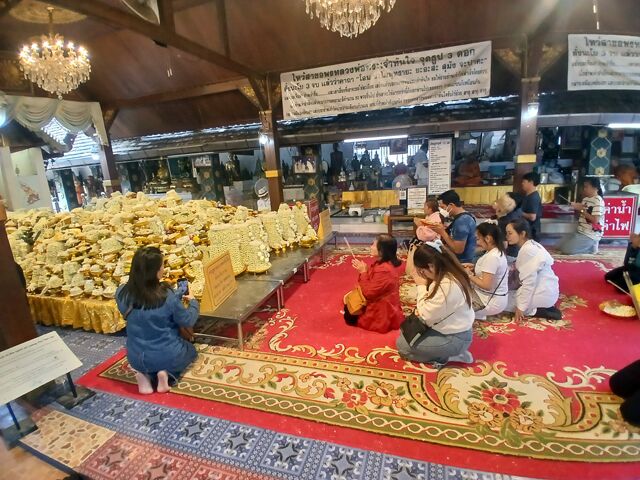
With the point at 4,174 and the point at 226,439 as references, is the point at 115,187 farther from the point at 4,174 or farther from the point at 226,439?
the point at 226,439

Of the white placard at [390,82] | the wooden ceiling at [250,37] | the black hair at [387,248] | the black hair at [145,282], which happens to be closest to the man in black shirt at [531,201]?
the white placard at [390,82]

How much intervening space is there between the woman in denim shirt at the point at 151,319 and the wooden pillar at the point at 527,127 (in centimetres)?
550

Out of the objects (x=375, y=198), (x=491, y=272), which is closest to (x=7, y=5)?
(x=491, y=272)

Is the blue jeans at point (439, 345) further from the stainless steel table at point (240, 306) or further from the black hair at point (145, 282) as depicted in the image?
the black hair at point (145, 282)

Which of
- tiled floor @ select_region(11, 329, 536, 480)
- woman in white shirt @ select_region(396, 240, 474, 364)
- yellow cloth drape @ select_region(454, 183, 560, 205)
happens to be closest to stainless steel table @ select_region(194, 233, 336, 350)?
tiled floor @ select_region(11, 329, 536, 480)

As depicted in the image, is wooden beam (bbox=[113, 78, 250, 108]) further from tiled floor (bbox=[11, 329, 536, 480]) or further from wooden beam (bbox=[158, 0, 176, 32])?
tiled floor (bbox=[11, 329, 536, 480])

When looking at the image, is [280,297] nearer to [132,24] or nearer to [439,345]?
[439,345]

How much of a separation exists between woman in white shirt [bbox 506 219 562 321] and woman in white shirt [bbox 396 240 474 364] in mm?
994

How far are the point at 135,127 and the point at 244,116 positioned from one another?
148 inches

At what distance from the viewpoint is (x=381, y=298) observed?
326 centimetres

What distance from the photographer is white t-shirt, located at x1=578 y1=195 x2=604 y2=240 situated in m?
4.81

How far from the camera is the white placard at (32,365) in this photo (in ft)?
7.22

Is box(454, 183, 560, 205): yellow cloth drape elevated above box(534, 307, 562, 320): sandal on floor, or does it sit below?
above

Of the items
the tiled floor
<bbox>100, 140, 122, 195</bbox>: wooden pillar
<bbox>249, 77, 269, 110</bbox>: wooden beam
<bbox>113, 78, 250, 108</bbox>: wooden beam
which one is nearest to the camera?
the tiled floor
